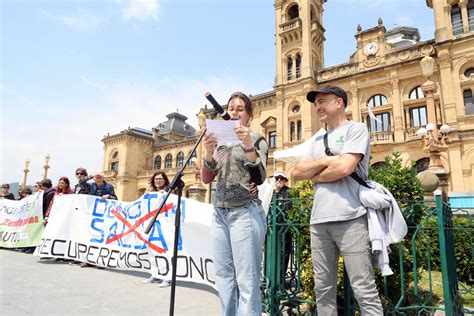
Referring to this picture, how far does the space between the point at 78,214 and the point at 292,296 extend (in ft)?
16.7

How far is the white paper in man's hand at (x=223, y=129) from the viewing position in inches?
83.7

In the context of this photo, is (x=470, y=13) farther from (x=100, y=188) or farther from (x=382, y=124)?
(x=100, y=188)

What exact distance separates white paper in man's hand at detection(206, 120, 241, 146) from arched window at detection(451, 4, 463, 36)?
82.2ft

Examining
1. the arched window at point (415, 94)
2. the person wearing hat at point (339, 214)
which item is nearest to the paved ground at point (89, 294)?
the person wearing hat at point (339, 214)

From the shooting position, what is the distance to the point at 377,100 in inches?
902

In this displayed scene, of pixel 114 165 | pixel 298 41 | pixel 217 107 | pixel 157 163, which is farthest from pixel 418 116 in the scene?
pixel 114 165

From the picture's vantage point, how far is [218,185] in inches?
96.3

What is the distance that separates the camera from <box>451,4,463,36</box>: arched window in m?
20.1

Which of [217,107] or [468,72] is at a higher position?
[468,72]

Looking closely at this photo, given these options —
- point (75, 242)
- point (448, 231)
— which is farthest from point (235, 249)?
point (75, 242)

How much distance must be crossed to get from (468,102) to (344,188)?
73.6ft

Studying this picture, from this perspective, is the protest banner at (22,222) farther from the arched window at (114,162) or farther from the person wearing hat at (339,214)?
the arched window at (114,162)

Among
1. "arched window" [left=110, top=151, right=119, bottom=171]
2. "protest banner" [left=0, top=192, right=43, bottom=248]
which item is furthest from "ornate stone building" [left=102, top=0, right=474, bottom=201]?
"arched window" [left=110, top=151, right=119, bottom=171]

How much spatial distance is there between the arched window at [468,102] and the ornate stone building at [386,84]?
0.17 feet
